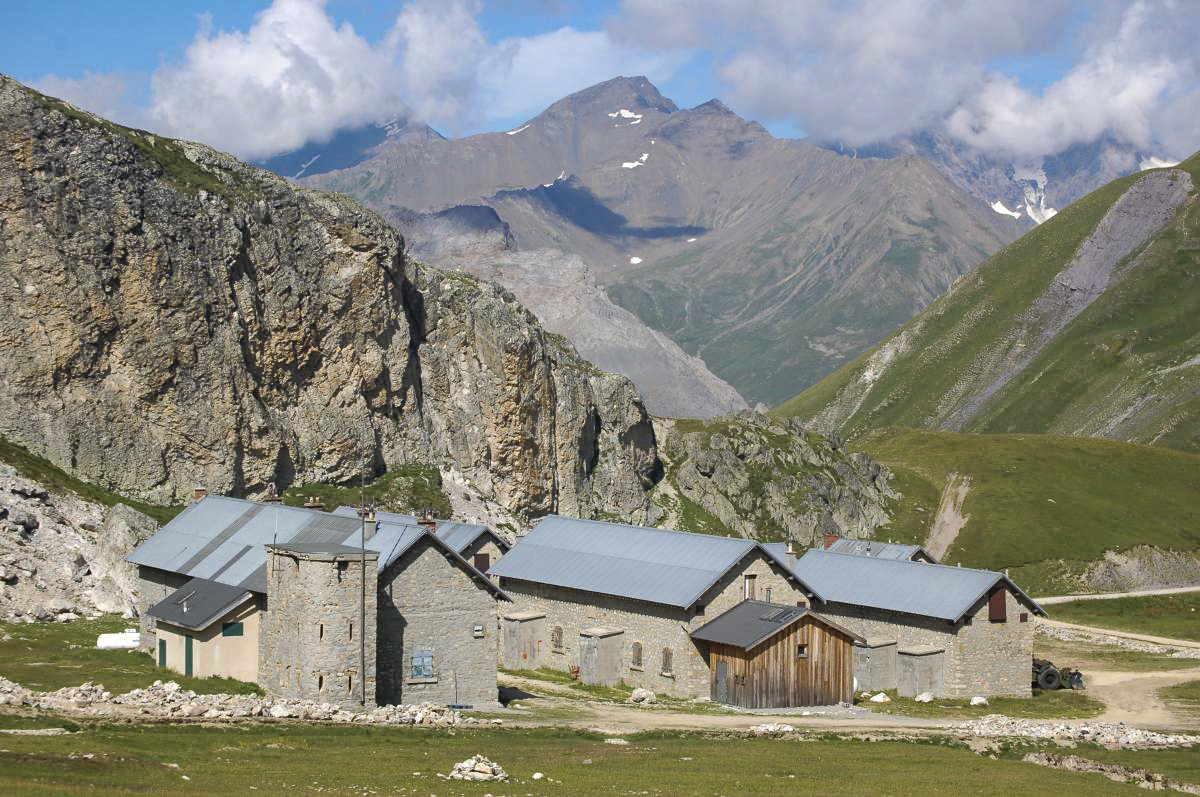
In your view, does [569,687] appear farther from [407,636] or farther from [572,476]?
[572,476]

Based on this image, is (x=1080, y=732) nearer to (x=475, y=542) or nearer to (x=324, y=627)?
(x=324, y=627)

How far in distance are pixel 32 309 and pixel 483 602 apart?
186 feet

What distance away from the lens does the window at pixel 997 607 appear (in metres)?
71.8

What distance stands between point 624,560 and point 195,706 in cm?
3041

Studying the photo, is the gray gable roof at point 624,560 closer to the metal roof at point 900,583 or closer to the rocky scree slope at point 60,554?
the metal roof at point 900,583

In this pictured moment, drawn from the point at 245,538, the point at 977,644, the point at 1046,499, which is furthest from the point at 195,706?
the point at 1046,499

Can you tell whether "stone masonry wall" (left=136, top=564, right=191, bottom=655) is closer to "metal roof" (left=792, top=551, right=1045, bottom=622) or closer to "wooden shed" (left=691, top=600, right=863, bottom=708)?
"wooden shed" (left=691, top=600, right=863, bottom=708)

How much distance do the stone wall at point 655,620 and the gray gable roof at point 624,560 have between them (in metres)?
0.55

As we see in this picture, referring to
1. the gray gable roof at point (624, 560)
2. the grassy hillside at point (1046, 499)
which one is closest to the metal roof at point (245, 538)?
the gray gable roof at point (624, 560)

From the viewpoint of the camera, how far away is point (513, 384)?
126062 millimetres

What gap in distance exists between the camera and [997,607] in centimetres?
7188

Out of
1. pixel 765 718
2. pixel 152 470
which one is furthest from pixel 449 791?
pixel 152 470

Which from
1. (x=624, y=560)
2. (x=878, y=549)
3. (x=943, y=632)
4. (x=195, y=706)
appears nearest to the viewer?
(x=195, y=706)

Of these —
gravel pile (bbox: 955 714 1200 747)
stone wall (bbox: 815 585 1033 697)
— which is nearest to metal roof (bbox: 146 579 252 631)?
gravel pile (bbox: 955 714 1200 747)
